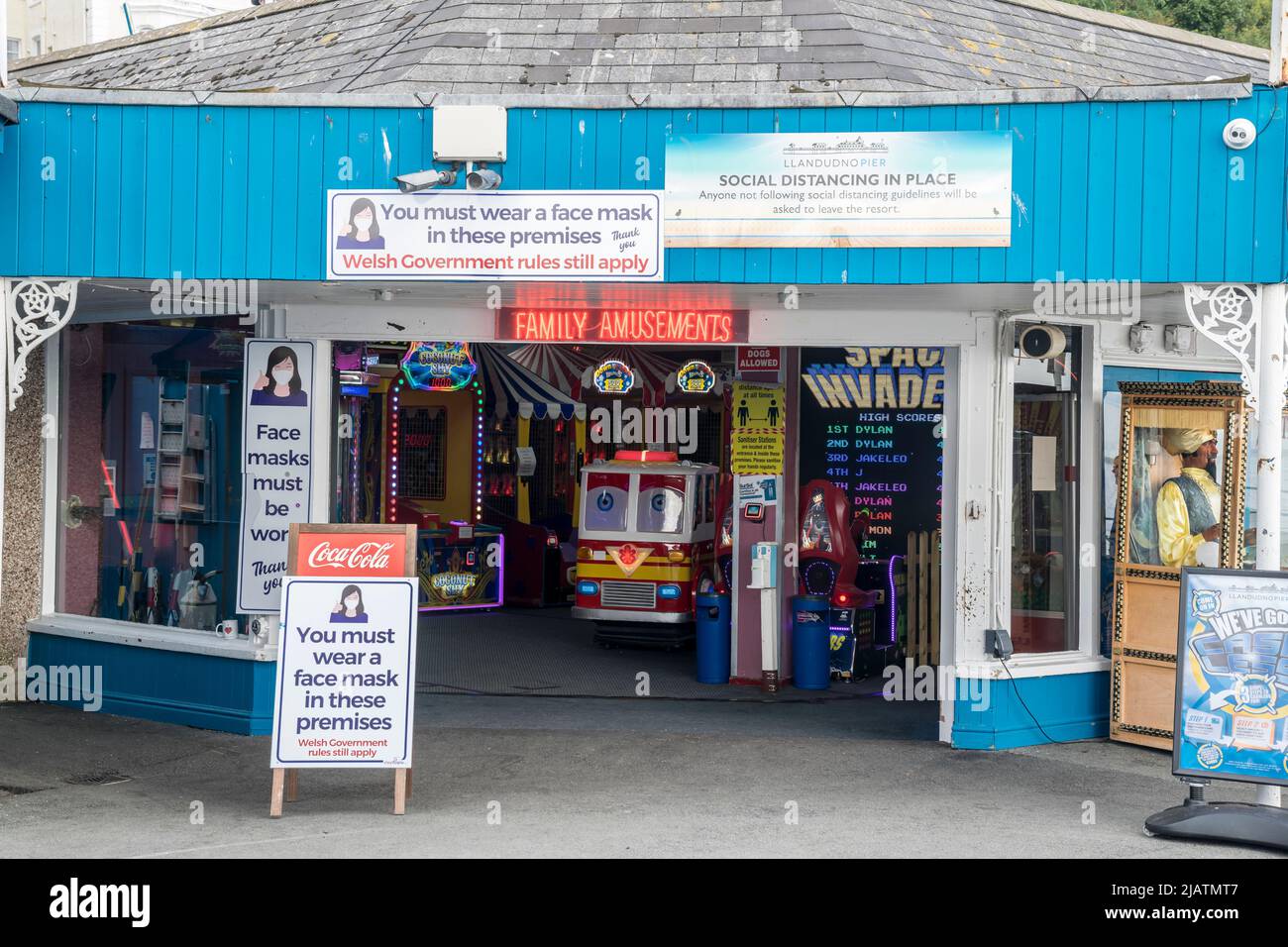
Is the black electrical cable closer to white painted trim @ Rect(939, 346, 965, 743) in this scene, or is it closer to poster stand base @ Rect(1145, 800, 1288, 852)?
white painted trim @ Rect(939, 346, 965, 743)

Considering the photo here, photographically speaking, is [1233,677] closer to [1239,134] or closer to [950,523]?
[950,523]

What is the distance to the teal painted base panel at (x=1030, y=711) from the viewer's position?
921cm

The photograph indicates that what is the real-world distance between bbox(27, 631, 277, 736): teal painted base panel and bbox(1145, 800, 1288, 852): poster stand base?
5517 mm

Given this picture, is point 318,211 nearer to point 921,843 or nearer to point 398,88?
point 398,88

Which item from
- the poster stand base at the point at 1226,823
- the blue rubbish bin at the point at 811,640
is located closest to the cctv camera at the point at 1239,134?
the poster stand base at the point at 1226,823

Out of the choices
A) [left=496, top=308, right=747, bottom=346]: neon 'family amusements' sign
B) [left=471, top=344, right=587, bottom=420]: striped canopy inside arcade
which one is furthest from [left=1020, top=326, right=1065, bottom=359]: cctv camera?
[left=471, top=344, right=587, bottom=420]: striped canopy inside arcade

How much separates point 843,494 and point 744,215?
4565mm

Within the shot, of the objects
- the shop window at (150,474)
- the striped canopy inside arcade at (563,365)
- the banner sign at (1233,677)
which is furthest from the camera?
the striped canopy inside arcade at (563,365)

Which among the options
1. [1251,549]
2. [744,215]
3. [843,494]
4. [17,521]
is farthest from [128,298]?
[1251,549]

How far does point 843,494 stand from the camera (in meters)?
12.1

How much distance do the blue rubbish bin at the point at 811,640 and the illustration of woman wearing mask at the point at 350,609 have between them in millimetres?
5142

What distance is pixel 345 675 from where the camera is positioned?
7.29 meters

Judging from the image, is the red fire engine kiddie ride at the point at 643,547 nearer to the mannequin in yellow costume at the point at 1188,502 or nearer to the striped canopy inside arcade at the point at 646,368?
the striped canopy inside arcade at the point at 646,368

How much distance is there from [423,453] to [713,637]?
21.9 feet
